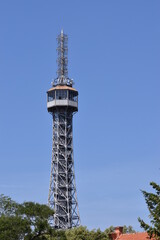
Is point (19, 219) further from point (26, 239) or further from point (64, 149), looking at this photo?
point (64, 149)

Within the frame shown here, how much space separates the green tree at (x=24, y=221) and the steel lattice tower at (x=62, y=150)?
78388 millimetres

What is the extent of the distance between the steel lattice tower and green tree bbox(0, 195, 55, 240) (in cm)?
7839

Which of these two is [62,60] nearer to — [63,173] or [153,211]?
[63,173]

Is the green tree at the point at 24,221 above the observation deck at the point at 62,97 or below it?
below

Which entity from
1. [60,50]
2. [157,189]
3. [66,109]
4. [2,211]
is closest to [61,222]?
[66,109]

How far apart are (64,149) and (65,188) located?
10.6m

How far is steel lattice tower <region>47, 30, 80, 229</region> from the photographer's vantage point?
16756 cm

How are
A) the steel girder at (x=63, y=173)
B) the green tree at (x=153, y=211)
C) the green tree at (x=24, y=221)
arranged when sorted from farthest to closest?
the steel girder at (x=63, y=173), the green tree at (x=24, y=221), the green tree at (x=153, y=211)

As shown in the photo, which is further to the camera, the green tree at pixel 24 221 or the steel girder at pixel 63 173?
the steel girder at pixel 63 173

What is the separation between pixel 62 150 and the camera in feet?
566

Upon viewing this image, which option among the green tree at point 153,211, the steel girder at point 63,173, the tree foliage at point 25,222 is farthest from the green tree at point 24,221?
the steel girder at point 63,173

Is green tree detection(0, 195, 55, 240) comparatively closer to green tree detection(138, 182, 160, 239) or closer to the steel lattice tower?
green tree detection(138, 182, 160, 239)

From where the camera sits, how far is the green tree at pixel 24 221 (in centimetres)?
8181

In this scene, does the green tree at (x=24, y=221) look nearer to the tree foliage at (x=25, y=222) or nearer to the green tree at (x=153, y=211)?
the tree foliage at (x=25, y=222)
